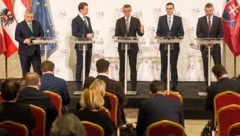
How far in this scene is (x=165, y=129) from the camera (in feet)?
16.3

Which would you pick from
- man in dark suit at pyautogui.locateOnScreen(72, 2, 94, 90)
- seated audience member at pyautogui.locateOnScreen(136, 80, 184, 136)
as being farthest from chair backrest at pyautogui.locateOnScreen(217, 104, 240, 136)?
man in dark suit at pyautogui.locateOnScreen(72, 2, 94, 90)

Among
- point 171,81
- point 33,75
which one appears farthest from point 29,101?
point 171,81

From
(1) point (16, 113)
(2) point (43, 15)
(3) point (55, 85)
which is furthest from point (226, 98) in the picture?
(2) point (43, 15)

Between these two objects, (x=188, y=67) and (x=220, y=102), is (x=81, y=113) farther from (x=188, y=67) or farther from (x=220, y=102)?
(x=188, y=67)

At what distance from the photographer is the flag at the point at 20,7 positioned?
1125 centimetres

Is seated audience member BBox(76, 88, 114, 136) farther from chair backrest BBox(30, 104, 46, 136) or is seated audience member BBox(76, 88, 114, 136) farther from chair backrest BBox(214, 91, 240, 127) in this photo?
chair backrest BBox(214, 91, 240, 127)

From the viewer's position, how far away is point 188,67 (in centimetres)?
1203

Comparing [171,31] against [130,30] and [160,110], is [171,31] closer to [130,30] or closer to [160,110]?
[130,30]

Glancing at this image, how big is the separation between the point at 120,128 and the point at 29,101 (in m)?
1.49

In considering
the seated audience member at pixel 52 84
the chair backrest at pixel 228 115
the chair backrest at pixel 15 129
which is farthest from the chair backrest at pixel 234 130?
the seated audience member at pixel 52 84

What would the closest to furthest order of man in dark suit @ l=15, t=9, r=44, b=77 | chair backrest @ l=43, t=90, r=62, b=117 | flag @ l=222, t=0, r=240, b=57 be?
1. chair backrest @ l=43, t=90, r=62, b=117
2. flag @ l=222, t=0, r=240, b=57
3. man in dark suit @ l=15, t=9, r=44, b=77

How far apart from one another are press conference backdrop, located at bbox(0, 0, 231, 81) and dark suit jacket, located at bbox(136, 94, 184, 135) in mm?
6211

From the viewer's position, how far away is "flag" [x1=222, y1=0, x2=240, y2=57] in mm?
A: 10203

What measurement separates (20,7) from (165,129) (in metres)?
7.13
